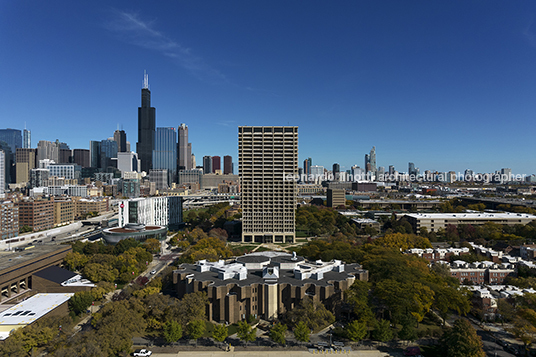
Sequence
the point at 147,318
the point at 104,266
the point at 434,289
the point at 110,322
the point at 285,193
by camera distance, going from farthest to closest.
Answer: the point at 285,193, the point at 104,266, the point at 434,289, the point at 147,318, the point at 110,322

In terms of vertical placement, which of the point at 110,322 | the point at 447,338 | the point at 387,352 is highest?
the point at 110,322

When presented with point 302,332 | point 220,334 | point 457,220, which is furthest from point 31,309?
point 457,220

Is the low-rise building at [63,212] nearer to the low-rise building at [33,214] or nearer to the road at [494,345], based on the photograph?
the low-rise building at [33,214]

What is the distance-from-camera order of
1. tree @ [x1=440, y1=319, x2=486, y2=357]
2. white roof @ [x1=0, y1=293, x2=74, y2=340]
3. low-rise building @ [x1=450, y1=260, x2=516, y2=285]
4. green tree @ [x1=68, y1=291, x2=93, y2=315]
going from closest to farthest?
tree @ [x1=440, y1=319, x2=486, y2=357] → white roof @ [x1=0, y1=293, x2=74, y2=340] → green tree @ [x1=68, y1=291, x2=93, y2=315] → low-rise building @ [x1=450, y1=260, x2=516, y2=285]

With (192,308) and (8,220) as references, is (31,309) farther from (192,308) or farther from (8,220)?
(8,220)

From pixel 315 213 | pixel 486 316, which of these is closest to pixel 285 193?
pixel 315 213

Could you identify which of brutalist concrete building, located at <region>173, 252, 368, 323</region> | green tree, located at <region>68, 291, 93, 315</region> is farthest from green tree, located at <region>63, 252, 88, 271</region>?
brutalist concrete building, located at <region>173, 252, 368, 323</region>

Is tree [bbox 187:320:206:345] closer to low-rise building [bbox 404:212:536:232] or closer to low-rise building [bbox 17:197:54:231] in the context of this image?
low-rise building [bbox 404:212:536:232]

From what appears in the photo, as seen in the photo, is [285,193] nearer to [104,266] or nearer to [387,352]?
[104,266]
